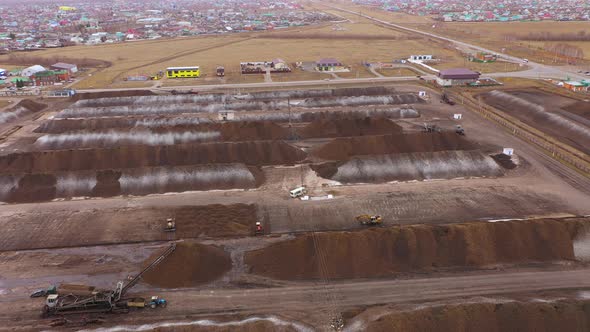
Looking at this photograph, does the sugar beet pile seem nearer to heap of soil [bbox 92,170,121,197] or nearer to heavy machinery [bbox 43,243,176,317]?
heap of soil [bbox 92,170,121,197]

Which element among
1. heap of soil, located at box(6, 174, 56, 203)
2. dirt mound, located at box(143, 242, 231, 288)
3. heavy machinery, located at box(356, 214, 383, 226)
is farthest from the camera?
heap of soil, located at box(6, 174, 56, 203)

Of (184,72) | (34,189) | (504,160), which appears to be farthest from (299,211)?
(184,72)

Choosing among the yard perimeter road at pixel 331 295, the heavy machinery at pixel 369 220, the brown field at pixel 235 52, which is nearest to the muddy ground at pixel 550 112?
the yard perimeter road at pixel 331 295

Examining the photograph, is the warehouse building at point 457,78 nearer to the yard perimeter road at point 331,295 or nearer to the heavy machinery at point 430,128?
the heavy machinery at point 430,128

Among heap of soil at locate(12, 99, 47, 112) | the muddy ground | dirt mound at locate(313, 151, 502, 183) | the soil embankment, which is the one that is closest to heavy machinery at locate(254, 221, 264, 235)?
dirt mound at locate(313, 151, 502, 183)

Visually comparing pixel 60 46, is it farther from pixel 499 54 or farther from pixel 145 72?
pixel 499 54

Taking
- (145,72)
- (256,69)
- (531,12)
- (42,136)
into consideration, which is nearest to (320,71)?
(256,69)
